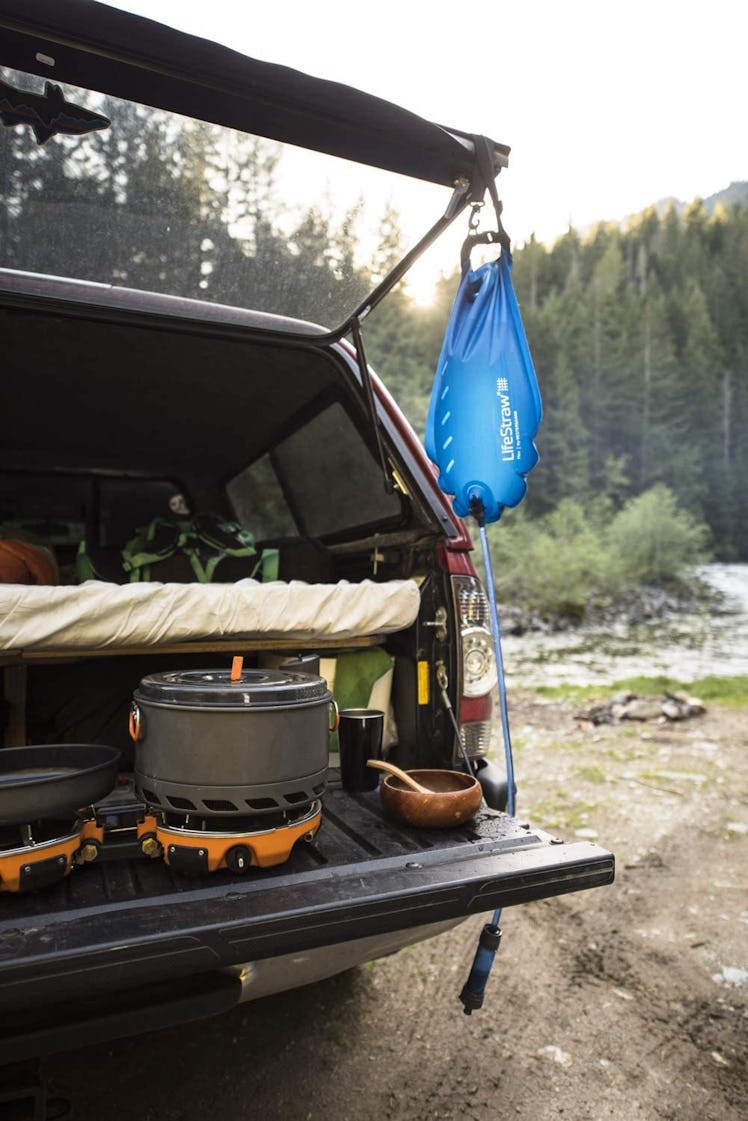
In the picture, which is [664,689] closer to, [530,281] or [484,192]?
[484,192]

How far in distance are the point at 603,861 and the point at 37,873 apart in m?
1.28

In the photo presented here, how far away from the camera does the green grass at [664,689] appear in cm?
744

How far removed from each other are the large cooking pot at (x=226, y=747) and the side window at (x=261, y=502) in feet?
7.62

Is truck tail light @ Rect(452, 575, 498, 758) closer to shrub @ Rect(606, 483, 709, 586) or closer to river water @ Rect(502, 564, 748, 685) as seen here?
river water @ Rect(502, 564, 748, 685)

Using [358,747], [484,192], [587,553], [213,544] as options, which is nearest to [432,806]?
[358,747]

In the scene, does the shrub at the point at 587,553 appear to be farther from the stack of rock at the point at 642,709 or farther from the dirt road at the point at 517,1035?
the dirt road at the point at 517,1035

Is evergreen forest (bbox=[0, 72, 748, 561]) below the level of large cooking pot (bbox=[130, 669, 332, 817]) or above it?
above

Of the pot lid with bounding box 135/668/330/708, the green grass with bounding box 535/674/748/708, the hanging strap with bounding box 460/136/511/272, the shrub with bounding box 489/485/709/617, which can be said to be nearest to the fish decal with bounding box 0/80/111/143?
the hanging strap with bounding box 460/136/511/272

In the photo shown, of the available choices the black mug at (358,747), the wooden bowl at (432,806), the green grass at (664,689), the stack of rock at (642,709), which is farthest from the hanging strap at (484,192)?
the green grass at (664,689)

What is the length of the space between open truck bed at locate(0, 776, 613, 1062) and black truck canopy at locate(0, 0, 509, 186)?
5.39ft

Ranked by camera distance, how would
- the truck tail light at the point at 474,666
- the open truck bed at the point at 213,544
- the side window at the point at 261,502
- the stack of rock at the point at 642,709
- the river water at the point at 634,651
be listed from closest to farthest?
the open truck bed at the point at 213,544 → the truck tail light at the point at 474,666 → the side window at the point at 261,502 → the stack of rock at the point at 642,709 → the river water at the point at 634,651

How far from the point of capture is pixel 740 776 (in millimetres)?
4926

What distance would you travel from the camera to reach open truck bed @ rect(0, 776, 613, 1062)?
1.29 meters

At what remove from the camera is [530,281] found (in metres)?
50.1
